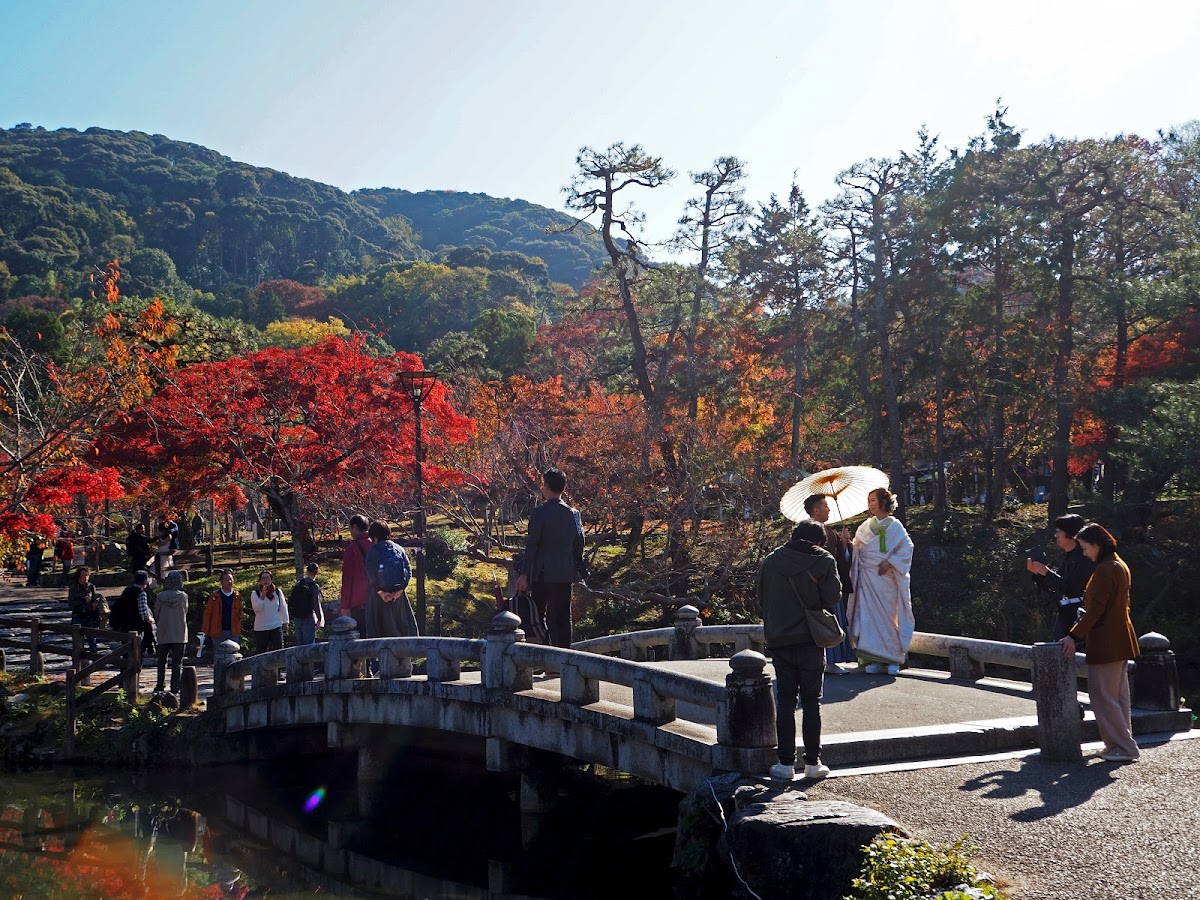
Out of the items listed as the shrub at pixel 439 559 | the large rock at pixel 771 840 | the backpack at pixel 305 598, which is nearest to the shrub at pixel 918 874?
the large rock at pixel 771 840

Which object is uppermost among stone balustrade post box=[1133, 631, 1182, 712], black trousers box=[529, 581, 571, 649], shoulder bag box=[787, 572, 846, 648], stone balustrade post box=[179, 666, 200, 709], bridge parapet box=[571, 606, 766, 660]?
shoulder bag box=[787, 572, 846, 648]

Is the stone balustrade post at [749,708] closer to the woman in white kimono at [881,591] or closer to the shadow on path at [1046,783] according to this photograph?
the shadow on path at [1046,783]

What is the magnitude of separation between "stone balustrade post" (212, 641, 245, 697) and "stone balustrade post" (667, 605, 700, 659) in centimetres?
543

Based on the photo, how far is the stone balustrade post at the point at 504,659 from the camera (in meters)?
9.81

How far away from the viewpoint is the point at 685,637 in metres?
12.8

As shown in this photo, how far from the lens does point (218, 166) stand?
418ft

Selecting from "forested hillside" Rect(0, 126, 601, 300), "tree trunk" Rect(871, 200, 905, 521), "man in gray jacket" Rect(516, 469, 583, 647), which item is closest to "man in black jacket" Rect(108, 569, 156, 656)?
"man in gray jacket" Rect(516, 469, 583, 647)

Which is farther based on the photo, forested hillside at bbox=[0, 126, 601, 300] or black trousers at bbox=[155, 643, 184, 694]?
forested hillside at bbox=[0, 126, 601, 300]

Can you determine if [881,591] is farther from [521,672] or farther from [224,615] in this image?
[224,615]

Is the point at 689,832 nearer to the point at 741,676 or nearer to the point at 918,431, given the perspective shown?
the point at 741,676

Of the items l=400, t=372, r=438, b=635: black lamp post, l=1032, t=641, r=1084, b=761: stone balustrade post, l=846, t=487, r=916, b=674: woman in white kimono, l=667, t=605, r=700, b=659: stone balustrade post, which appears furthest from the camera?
l=400, t=372, r=438, b=635: black lamp post

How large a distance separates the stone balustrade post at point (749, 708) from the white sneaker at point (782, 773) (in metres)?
0.25

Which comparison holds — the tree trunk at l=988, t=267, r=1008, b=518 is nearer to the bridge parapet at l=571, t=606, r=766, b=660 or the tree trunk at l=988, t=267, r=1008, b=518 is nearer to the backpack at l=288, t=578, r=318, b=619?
the bridge parapet at l=571, t=606, r=766, b=660

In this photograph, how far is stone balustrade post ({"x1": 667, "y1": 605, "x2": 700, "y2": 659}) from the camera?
41.9 feet
